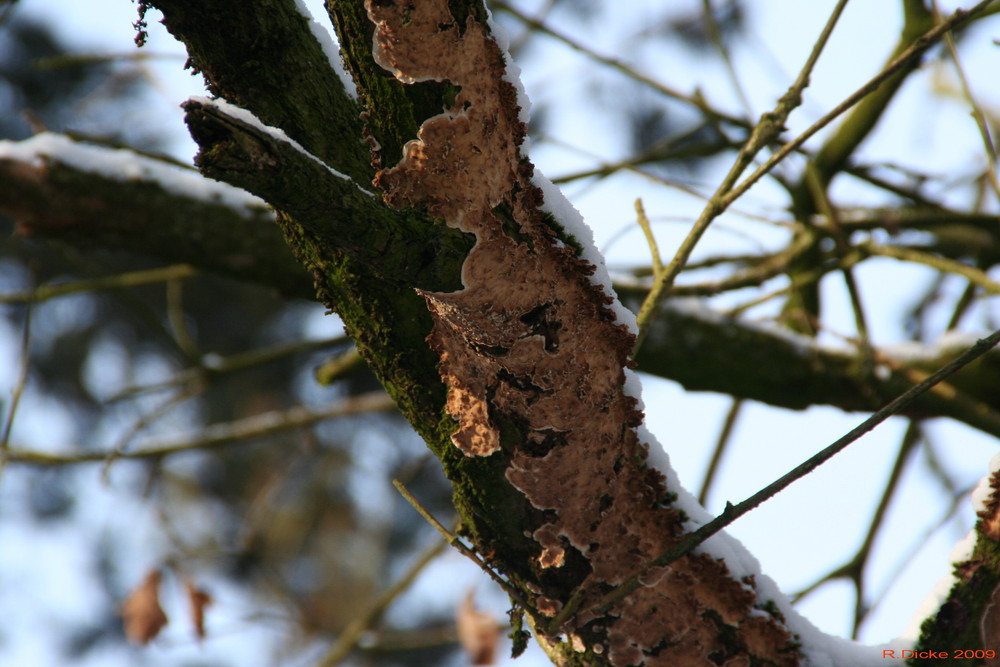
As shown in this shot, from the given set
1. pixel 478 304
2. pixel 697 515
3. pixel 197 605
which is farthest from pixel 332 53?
pixel 197 605

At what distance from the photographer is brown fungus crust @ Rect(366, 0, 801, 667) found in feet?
2.09

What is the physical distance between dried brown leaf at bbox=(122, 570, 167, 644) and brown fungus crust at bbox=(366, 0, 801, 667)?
1.39 m

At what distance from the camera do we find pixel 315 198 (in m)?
0.49

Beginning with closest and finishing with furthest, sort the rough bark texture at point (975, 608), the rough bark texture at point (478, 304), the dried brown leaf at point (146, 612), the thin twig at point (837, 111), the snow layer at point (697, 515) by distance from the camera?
the rough bark texture at point (478, 304) → the snow layer at point (697, 515) → the rough bark texture at point (975, 608) → the thin twig at point (837, 111) → the dried brown leaf at point (146, 612)

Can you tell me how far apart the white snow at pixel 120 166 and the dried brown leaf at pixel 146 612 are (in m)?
0.99

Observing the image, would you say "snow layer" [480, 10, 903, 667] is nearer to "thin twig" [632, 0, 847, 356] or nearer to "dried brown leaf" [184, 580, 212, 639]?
"thin twig" [632, 0, 847, 356]

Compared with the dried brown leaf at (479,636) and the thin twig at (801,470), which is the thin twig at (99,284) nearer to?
the dried brown leaf at (479,636)

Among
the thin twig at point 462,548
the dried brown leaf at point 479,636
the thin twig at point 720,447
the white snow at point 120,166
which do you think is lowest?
the thin twig at point 462,548

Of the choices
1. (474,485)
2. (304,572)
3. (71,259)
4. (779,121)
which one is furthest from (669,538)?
(304,572)

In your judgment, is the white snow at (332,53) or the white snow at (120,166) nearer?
the white snow at (332,53)

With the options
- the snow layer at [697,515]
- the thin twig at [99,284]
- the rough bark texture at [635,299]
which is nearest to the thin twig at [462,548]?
the snow layer at [697,515]

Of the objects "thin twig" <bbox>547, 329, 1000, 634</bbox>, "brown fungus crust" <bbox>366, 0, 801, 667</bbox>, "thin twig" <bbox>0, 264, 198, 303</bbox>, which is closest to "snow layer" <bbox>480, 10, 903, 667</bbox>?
"brown fungus crust" <bbox>366, 0, 801, 667</bbox>

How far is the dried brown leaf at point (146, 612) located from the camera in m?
1.77

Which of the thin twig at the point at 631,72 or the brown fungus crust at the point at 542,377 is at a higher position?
the thin twig at the point at 631,72
